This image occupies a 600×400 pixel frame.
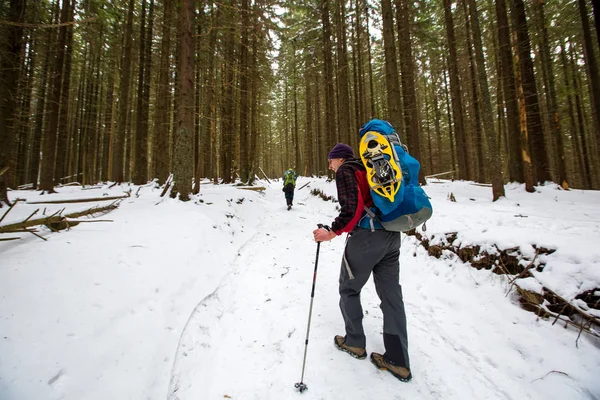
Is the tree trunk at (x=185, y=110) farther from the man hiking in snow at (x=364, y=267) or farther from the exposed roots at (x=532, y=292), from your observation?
the exposed roots at (x=532, y=292)

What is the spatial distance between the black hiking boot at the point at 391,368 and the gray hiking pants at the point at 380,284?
46mm

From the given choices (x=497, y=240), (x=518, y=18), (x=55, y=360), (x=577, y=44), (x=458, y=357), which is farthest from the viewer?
(x=577, y=44)

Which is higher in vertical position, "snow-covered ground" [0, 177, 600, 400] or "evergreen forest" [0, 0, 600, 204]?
"evergreen forest" [0, 0, 600, 204]

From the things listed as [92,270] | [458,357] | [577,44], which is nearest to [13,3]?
[92,270]

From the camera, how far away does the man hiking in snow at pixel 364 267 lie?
7.83 feet

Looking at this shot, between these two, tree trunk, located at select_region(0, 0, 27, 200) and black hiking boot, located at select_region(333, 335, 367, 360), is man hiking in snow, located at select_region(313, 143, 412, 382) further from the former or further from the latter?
tree trunk, located at select_region(0, 0, 27, 200)

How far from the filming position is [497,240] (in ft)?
12.7

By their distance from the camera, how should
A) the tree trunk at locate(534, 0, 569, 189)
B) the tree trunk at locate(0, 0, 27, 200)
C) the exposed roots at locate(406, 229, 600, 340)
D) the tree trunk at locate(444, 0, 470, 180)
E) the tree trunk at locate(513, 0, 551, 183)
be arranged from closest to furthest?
the exposed roots at locate(406, 229, 600, 340)
the tree trunk at locate(0, 0, 27, 200)
the tree trunk at locate(513, 0, 551, 183)
the tree trunk at locate(534, 0, 569, 189)
the tree trunk at locate(444, 0, 470, 180)

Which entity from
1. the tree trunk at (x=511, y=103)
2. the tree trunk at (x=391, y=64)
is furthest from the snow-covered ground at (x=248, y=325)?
the tree trunk at (x=511, y=103)

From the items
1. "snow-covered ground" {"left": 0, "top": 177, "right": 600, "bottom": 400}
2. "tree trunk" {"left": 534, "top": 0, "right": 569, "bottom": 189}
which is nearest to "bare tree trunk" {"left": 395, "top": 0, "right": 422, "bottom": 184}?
"tree trunk" {"left": 534, "top": 0, "right": 569, "bottom": 189}

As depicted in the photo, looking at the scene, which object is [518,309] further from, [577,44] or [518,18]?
[577,44]

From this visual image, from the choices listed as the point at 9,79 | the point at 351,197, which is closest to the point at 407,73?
the point at 351,197

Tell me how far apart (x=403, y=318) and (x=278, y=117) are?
4503 centimetres

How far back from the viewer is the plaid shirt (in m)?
2.38
